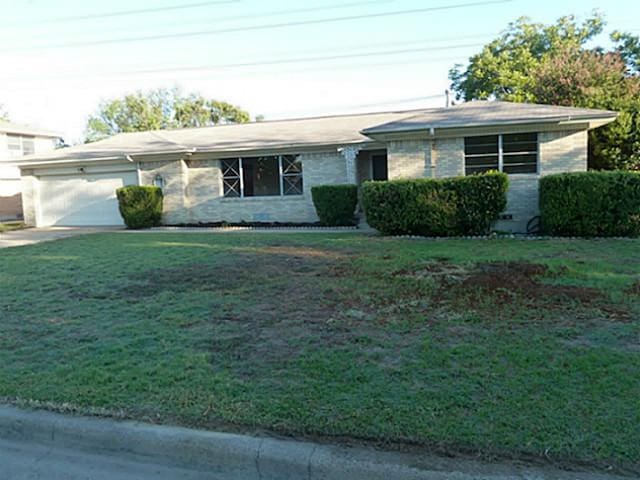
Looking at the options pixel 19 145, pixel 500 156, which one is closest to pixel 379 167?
pixel 500 156

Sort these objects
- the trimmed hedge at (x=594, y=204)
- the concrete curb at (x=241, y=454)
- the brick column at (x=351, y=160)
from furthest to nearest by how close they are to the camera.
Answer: the brick column at (x=351, y=160) < the trimmed hedge at (x=594, y=204) < the concrete curb at (x=241, y=454)

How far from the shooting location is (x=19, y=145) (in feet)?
105

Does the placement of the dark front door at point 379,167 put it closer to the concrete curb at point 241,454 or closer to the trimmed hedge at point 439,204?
the trimmed hedge at point 439,204

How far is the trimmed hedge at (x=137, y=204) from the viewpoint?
55.5 ft

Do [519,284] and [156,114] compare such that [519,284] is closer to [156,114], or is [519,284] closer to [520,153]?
[520,153]

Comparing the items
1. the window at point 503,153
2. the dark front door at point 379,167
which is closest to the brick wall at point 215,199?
the dark front door at point 379,167

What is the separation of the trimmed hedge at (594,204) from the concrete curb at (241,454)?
1014 centimetres

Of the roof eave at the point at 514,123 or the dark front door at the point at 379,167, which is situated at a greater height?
the roof eave at the point at 514,123

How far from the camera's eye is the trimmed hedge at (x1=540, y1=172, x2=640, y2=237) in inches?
434

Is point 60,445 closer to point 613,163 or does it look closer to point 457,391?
point 457,391

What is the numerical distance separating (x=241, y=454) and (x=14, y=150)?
35.1 metres

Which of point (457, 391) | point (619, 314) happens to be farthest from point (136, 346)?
point (619, 314)

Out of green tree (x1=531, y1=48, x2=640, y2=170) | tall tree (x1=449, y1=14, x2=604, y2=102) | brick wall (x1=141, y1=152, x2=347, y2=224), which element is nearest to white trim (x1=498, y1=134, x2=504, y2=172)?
green tree (x1=531, y1=48, x2=640, y2=170)

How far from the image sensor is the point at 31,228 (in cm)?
1916
